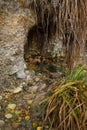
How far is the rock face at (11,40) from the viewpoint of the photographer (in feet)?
8.59

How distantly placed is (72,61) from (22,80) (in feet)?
1.82

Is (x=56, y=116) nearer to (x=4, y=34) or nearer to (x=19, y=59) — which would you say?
(x=19, y=59)

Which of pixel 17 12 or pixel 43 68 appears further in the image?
pixel 43 68

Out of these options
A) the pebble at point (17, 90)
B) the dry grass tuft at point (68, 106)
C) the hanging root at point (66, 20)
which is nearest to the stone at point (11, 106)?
the pebble at point (17, 90)

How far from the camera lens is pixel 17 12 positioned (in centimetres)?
266

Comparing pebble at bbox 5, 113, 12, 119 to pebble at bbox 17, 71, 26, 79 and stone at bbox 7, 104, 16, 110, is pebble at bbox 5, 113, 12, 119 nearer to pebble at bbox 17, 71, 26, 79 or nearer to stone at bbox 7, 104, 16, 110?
stone at bbox 7, 104, 16, 110

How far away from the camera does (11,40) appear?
2.65 m

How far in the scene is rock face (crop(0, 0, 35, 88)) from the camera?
2.62 metres

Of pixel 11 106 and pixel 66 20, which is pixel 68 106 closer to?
pixel 11 106

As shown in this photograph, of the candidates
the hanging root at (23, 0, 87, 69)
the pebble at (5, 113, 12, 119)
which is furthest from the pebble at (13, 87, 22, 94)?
the hanging root at (23, 0, 87, 69)

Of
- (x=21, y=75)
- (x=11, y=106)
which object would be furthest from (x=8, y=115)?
(x=21, y=75)

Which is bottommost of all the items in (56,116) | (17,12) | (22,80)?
(56,116)

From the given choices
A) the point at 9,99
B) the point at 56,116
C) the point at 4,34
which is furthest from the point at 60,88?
the point at 4,34

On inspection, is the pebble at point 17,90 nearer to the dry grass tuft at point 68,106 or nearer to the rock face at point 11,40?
the rock face at point 11,40
